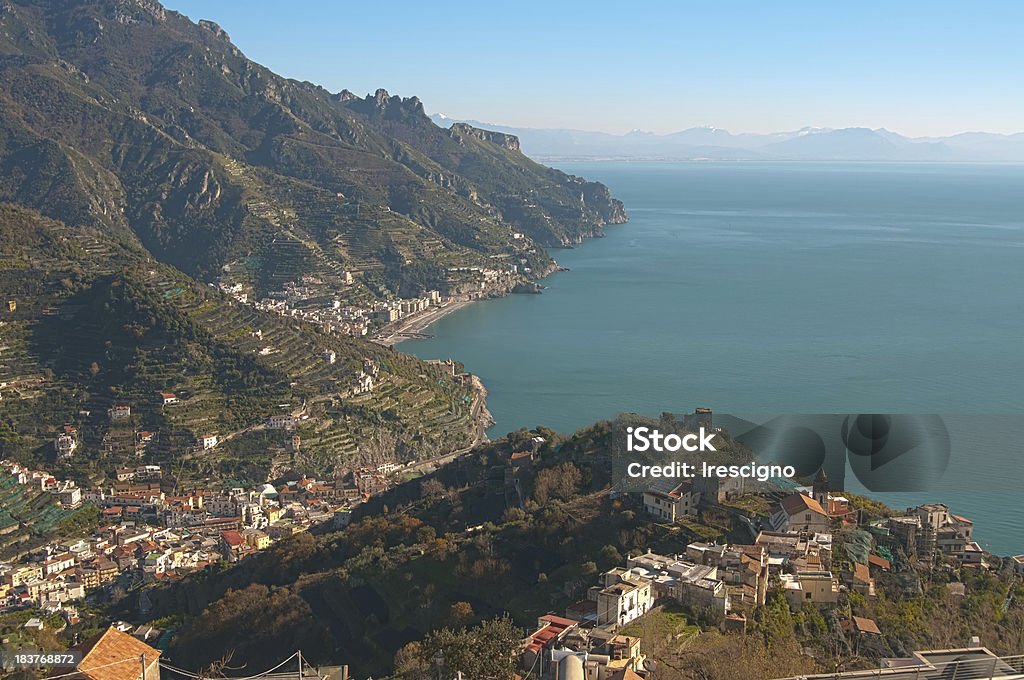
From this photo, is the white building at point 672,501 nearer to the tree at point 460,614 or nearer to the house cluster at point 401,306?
the tree at point 460,614

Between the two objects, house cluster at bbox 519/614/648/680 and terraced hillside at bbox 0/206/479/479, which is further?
terraced hillside at bbox 0/206/479/479

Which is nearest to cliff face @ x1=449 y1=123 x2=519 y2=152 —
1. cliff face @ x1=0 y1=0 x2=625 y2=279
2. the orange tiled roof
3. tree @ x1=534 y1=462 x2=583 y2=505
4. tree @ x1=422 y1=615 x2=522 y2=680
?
cliff face @ x1=0 y1=0 x2=625 y2=279

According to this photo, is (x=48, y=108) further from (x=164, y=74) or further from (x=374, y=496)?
(x=374, y=496)

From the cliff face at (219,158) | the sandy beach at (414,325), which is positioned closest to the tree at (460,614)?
the sandy beach at (414,325)

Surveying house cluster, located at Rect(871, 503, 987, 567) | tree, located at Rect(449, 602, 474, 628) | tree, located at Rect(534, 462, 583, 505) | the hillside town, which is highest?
house cluster, located at Rect(871, 503, 987, 567)

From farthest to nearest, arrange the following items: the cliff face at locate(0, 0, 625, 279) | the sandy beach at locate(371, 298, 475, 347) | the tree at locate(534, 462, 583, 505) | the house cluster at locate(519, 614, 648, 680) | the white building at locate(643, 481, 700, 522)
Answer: the cliff face at locate(0, 0, 625, 279) → the sandy beach at locate(371, 298, 475, 347) → the tree at locate(534, 462, 583, 505) → the white building at locate(643, 481, 700, 522) → the house cluster at locate(519, 614, 648, 680)

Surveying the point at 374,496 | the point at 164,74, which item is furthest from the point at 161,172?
the point at 374,496

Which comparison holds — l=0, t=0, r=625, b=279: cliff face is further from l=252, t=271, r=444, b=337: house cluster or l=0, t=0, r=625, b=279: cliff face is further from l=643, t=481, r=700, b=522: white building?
l=643, t=481, r=700, b=522: white building
